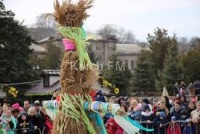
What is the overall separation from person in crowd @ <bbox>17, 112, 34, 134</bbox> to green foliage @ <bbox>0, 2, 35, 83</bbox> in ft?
80.2

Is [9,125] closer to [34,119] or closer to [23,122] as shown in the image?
[23,122]

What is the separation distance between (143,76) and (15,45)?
14.5 metres

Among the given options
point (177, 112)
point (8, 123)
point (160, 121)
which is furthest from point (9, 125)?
point (177, 112)

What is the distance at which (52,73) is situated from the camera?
1857 inches

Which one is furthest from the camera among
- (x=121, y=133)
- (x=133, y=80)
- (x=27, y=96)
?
(x=133, y=80)

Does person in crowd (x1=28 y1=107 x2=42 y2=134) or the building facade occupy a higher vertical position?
person in crowd (x1=28 y1=107 x2=42 y2=134)

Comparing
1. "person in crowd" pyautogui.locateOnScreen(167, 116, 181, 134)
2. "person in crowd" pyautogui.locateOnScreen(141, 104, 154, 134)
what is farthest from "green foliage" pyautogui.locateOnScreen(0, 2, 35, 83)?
"person in crowd" pyautogui.locateOnScreen(167, 116, 181, 134)

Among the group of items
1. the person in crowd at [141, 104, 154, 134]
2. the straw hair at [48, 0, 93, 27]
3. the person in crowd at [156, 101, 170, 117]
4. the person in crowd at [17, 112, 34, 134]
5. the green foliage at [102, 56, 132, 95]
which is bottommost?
the green foliage at [102, 56, 132, 95]

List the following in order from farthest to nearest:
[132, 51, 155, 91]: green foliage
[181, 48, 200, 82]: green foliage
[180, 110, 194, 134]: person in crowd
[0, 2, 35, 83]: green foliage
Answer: [181, 48, 200, 82]: green foliage → [132, 51, 155, 91]: green foliage → [0, 2, 35, 83]: green foliage → [180, 110, 194, 134]: person in crowd

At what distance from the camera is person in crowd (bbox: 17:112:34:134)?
12984 millimetres

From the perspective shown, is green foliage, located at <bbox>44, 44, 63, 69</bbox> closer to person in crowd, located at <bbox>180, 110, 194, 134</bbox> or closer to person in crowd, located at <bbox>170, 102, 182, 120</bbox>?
person in crowd, located at <bbox>170, 102, 182, 120</bbox>

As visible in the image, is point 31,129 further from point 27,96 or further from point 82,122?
point 27,96

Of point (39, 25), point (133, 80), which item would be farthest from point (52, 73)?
point (39, 25)

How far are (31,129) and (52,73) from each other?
34.1 metres
